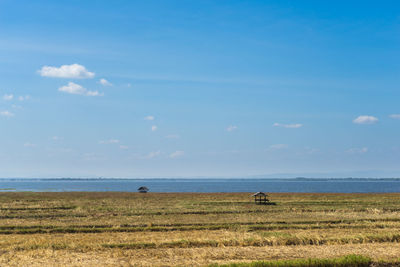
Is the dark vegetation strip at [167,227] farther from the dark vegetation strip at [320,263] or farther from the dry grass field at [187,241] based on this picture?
the dark vegetation strip at [320,263]

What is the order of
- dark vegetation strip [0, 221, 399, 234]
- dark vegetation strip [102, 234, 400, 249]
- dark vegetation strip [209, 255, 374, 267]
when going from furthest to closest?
dark vegetation strip [0, 221, 399, 234] → dark vegetation strip [102, 234, 400, 249] → dark vegetation strip [209, 255, 374, 267]

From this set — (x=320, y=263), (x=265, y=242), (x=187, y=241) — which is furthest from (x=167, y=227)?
(x=320, y=263)

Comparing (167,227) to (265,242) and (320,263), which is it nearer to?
(265,242)

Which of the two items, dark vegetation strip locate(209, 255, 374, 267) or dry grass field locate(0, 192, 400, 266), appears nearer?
dark vegetation strip locate(209, 255, 374, 267)

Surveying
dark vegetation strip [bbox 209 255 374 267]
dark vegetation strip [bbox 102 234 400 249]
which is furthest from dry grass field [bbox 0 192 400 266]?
dark vegetation strip [bbox 209 255 374 267]

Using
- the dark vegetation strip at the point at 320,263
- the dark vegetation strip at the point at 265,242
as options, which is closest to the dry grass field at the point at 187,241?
the dark vegetation strip at the point at 265,242

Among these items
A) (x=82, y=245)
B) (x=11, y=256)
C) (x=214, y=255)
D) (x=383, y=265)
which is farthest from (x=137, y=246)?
(x=383, y=265)

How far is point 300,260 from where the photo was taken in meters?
22.2

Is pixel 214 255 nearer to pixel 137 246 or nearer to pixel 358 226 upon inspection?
pixel 137 246

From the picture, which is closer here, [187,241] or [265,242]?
[187,241]

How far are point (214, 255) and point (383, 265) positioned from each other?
8656mm

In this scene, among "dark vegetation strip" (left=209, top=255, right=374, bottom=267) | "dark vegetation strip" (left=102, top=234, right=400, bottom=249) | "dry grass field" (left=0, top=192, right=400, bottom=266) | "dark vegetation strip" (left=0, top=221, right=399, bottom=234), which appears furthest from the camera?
"dark vegetation strip" (left=0, top=221, right=399, bottom=234)

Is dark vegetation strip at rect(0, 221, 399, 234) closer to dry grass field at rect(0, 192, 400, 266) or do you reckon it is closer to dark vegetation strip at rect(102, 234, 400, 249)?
dry grass field at rect(0, 192, 400, 266)

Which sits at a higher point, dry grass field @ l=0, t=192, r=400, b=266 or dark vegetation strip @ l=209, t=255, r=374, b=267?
dark vegetation strip @ l=209, t=255, r=374, b=267
